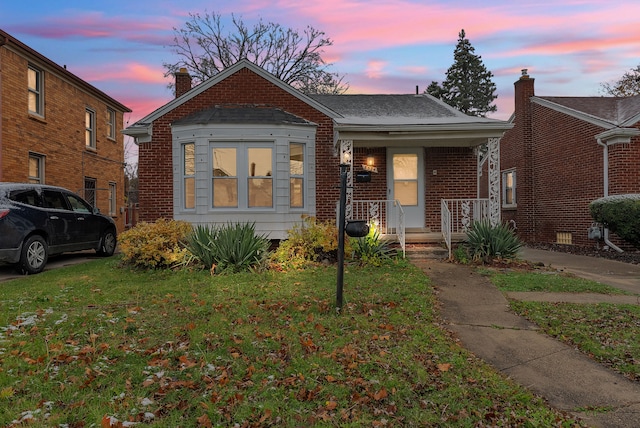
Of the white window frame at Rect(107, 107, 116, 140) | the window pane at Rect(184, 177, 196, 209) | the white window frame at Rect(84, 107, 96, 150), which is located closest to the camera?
the window pane at Rect(184, 177, 196, 209)

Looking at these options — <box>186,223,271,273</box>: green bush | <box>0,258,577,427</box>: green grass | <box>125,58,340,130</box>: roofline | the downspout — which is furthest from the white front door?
the downspout

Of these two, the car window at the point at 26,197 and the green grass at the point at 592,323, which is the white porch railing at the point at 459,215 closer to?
the green grass at the point at 592,323

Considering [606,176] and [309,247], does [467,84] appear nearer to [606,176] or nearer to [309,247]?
[606,176]

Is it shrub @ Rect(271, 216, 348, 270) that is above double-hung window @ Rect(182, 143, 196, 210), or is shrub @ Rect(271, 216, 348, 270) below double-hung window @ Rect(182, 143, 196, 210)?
below

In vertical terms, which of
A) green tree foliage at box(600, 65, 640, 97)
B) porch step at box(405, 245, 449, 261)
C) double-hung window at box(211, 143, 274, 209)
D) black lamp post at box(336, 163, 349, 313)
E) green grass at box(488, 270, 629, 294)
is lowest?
green grass at box(488, 270, 629, 294)

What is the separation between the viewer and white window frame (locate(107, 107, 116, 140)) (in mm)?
18852

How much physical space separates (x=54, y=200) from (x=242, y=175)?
4407mm

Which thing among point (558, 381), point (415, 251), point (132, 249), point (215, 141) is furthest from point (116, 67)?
point (558, 381)

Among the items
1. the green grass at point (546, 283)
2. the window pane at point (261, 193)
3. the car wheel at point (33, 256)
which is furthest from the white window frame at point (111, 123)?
the green grass at point (546, 283)

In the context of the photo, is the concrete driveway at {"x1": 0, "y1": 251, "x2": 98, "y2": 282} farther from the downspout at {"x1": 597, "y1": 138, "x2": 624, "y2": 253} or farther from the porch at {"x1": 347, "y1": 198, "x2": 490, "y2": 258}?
the downspout at {"x1": 597, "y1": 138, "x2": 624, "y2": 253}

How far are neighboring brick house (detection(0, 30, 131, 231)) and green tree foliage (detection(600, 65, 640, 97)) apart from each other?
35.3 metres

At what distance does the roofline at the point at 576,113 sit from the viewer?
491 inches

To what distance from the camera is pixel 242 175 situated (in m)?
10.0

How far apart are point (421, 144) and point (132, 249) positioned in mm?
7523
